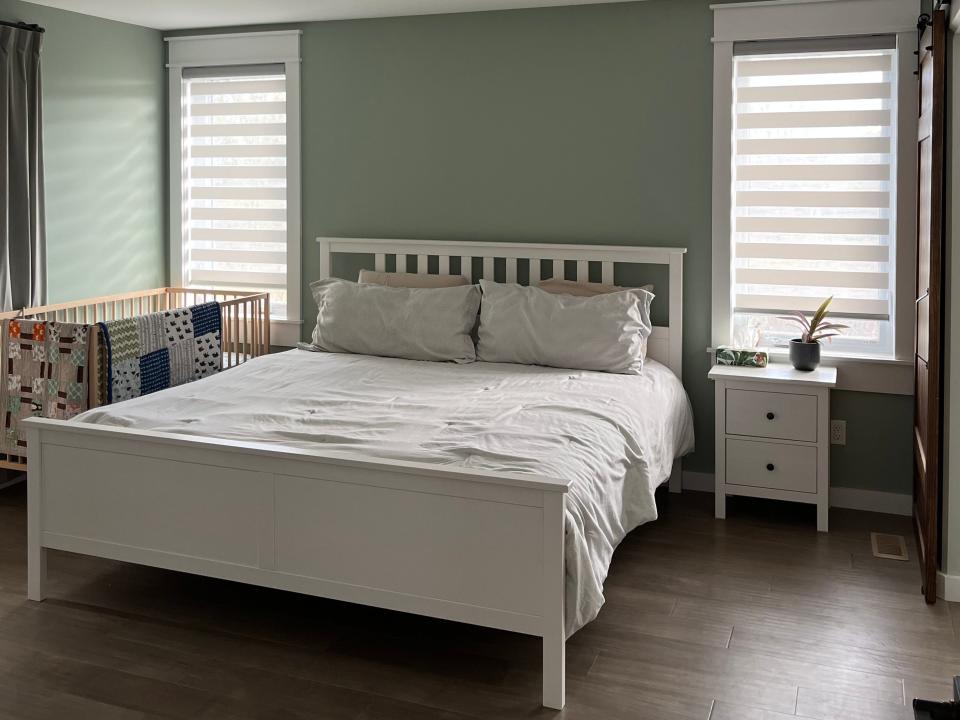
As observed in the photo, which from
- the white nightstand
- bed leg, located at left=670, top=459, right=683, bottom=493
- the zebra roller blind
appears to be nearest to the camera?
the white nightstand

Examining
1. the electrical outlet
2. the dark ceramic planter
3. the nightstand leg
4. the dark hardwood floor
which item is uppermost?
the dark ceramic planter

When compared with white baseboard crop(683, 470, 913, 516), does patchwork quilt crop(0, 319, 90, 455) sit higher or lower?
higher

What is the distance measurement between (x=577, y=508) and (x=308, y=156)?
313 centimetres

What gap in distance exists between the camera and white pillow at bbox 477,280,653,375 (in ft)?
13.3

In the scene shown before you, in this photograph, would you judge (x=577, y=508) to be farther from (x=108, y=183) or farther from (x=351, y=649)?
(x=108, y=183)

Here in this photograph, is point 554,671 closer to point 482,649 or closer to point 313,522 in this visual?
point 482,649

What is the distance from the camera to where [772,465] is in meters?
3.96

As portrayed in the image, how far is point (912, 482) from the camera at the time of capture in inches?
161

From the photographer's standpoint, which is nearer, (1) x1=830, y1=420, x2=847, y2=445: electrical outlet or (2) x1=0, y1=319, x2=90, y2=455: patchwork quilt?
(2) x1=0, y1=319, x2=90, y2=455: patchwork quilt

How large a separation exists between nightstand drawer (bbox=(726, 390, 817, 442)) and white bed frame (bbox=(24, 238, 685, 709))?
180 centimetres

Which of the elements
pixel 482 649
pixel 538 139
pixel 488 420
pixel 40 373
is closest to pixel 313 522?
pixel 482 649

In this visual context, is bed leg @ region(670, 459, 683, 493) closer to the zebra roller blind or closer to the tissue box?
the tissue box

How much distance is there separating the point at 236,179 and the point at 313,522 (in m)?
3.06

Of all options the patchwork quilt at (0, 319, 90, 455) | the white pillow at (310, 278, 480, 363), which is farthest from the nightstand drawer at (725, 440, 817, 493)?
the patchwork quilt at (0, 319, 90, 455)
